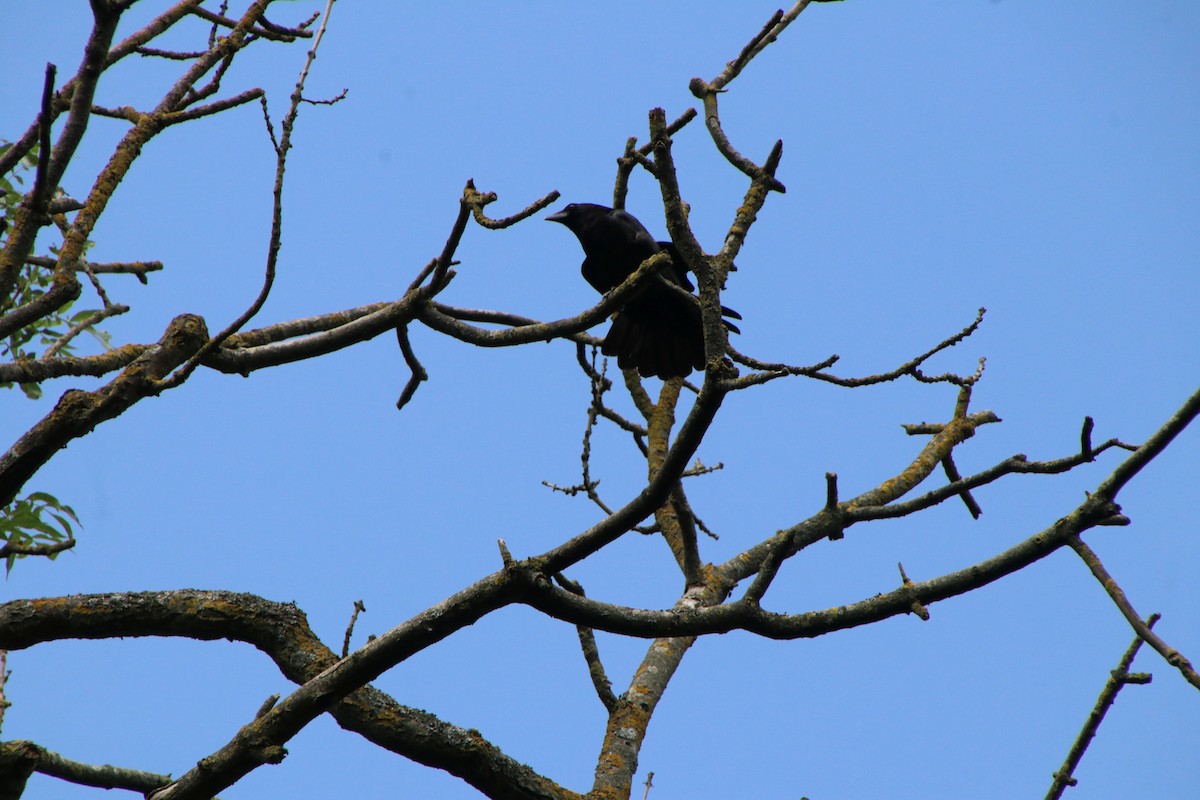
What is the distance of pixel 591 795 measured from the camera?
2836mm

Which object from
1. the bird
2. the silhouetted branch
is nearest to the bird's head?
the bird

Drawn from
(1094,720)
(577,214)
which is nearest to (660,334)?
(577,214)

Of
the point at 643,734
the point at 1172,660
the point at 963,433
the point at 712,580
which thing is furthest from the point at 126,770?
the point at 963,433

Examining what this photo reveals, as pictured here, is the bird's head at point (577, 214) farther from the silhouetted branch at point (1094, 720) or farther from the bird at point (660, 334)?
the silhouetted branch at point (1094, 720)

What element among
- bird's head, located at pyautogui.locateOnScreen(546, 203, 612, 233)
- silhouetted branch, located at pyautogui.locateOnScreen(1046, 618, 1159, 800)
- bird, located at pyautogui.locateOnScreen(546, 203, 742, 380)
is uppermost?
bird's head, located at pyautogui.locateOnScreen(546, 203, 612, 233)

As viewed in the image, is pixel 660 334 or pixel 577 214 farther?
pixel 577 214

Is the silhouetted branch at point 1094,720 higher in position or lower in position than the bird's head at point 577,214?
lower

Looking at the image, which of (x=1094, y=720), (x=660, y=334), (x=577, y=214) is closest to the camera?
(x=1094, y=720)

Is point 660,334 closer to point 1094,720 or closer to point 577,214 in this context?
point 577,214

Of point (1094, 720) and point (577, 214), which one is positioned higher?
point (577, 214)

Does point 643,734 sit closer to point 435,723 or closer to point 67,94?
point 435,723

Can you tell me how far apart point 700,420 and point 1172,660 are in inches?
42.9

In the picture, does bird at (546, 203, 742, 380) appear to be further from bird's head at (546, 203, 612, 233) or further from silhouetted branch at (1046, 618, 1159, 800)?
silhouetted branch at (1046, 618, 1159, 800)

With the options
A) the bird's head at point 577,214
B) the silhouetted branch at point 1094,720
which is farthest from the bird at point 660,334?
the silhouetted branch at point 1094,720
